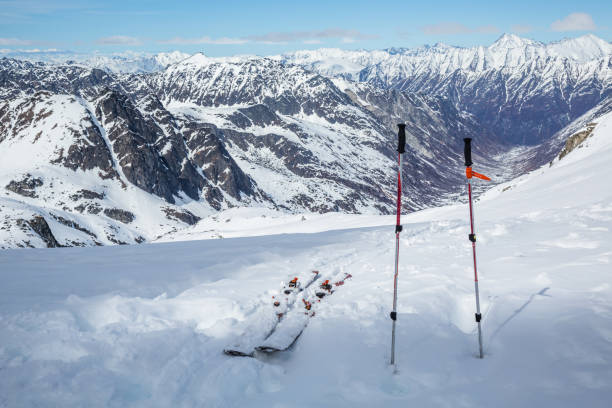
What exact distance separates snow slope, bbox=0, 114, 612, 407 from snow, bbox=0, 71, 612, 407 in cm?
4

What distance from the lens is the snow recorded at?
7895 millimetres

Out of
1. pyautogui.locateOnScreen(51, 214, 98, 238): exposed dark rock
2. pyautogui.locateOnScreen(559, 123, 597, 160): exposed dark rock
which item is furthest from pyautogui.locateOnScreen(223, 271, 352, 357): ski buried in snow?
pyautogui.locateOnScreen(51, 214, 98, 238): exposed dark rock

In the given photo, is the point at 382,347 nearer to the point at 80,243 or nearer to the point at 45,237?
the point at 45,237

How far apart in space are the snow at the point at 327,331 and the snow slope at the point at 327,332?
0.04 meters

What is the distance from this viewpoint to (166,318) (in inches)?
451

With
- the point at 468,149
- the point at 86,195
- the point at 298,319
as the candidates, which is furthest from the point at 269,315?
the point at 86,195

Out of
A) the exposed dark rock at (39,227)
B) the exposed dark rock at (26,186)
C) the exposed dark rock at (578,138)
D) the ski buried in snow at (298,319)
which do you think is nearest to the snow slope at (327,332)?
the ski buried in snow at (298,319)

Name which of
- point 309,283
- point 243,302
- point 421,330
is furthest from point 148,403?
point 309,283

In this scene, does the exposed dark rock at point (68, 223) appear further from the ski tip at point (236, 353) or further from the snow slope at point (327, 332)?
the ski tip at point (236, 353)

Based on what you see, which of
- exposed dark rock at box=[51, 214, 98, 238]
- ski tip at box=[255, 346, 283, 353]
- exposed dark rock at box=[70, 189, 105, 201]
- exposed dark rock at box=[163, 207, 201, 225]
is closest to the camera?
ski tip at box=[255, 346, 283, 353]

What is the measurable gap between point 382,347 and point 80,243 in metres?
118

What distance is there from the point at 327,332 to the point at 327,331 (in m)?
0.04

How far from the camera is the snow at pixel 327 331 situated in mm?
7895

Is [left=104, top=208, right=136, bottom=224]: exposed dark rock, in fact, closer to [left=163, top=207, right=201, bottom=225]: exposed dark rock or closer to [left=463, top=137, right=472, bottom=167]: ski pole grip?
[left=163, top=207, right=201, bottom=225]: exposed dark rock
